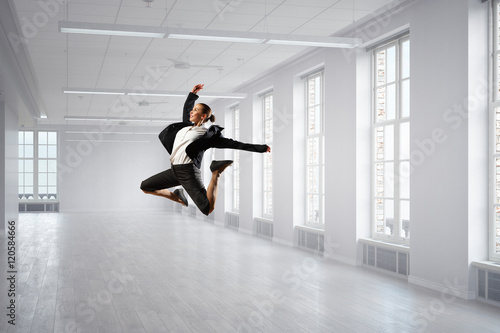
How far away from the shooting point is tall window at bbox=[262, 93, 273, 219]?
549 inches

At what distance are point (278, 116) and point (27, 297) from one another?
7406 mm

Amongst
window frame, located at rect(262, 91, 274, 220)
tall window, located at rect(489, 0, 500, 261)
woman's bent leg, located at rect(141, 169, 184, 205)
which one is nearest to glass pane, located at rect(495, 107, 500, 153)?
tall window, located at rect(489, 0, 500, 261)

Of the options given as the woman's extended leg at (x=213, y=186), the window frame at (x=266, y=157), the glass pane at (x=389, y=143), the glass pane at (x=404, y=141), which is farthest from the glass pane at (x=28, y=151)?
the woman's extended leg at (x=213, y=186)

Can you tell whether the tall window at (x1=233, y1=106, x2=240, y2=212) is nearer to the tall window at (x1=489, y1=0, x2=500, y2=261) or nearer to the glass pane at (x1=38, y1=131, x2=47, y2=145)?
the tall window at (x1=489, y1=0, x2=500, y2=261)

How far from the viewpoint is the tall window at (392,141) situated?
834 cm

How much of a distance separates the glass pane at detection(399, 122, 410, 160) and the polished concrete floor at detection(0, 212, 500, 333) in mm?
1871

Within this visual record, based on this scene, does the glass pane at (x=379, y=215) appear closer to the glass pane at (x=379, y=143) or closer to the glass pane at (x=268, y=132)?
the glass pane at (x=379, y=143)

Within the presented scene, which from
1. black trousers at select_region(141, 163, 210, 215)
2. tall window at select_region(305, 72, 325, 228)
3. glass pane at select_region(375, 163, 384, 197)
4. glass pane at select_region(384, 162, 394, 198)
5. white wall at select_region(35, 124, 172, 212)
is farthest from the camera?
white wall at select_region(35, 124, 172, 212)

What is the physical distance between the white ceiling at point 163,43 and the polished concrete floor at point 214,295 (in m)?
3.90

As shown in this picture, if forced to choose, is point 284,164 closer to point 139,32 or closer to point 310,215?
point 310,215

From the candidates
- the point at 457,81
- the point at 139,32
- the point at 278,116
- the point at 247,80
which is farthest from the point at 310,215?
the point at 139,32

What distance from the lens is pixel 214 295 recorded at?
22.7 ft

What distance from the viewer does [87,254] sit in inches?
421

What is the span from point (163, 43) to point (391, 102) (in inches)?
163
